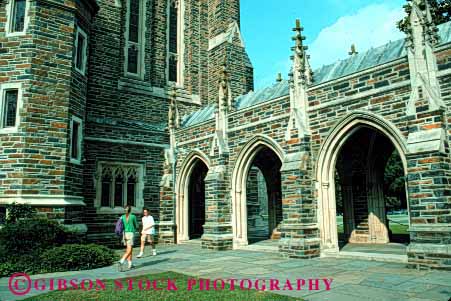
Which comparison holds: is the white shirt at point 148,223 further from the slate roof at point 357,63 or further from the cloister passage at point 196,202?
the cloister passage at point 196,202

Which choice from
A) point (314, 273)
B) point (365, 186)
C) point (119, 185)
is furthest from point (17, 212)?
point (365, 186)

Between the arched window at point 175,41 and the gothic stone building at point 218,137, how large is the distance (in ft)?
3.20

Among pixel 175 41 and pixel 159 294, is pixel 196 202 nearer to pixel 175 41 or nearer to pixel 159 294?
pixel 175 41

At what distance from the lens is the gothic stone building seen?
7.85 metres

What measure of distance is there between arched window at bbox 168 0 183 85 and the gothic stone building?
0.97m

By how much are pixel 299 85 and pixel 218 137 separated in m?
3.67

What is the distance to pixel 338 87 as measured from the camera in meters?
9.52

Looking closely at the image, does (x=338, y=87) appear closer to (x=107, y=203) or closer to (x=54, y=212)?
(x=54, y=212)

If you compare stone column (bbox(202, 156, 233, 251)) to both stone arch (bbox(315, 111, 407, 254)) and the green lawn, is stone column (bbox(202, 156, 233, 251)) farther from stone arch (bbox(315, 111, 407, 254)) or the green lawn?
the green lawn

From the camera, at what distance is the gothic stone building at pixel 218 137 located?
7.85m

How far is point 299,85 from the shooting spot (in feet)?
33.8

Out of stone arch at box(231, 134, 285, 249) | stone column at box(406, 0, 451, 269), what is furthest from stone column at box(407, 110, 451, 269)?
stone arch at box(231, 134, 285, 249)

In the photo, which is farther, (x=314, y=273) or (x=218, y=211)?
(x=218, y=211)

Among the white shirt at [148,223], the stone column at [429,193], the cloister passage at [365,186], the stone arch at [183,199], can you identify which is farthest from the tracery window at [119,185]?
the stone column at [429,193]
